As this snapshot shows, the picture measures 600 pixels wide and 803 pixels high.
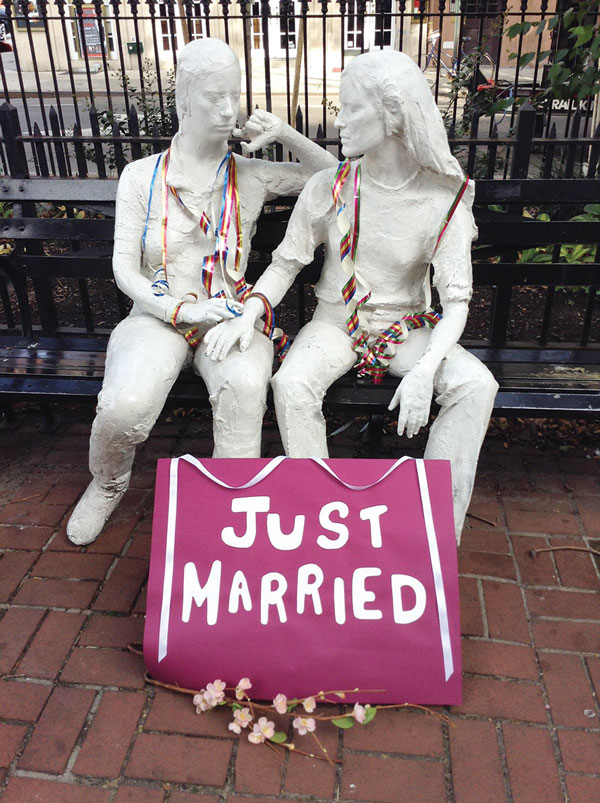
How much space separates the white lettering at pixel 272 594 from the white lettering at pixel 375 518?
0.30m

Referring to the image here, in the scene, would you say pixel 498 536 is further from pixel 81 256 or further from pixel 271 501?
pixel 81 256

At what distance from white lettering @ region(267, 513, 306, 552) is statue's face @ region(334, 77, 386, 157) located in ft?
4.02

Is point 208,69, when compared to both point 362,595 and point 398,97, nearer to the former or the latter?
point 398,97

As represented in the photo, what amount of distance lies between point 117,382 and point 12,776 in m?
1.22

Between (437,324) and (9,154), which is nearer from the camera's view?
(437,324)

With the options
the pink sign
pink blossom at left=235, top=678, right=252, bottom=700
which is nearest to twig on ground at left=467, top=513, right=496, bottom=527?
the pink sign

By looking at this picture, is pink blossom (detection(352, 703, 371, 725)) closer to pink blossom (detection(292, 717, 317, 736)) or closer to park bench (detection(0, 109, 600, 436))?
pink blossom (detection(292, 717, 317, 736))

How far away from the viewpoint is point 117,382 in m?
2.47

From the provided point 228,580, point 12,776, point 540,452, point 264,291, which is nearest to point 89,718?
point 12,776

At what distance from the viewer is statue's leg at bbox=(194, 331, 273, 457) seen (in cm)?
248

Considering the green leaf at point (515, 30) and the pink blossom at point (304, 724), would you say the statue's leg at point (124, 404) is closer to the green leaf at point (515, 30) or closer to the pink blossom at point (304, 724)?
→ the pink blossom at point (304, 724)

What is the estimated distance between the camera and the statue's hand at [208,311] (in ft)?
8.35

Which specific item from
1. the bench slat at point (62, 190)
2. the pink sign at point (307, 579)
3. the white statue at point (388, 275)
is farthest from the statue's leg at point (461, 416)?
the bench slat at point (62, 190)

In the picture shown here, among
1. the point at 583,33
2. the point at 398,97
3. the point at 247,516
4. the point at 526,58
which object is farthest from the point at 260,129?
the point at 526,58
